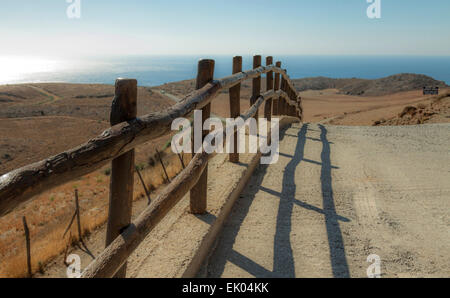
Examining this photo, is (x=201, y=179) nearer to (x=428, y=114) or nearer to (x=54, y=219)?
(x=54, y=219)

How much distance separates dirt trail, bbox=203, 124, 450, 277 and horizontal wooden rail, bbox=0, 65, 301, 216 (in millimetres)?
1300

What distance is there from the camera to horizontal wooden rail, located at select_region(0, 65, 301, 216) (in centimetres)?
111

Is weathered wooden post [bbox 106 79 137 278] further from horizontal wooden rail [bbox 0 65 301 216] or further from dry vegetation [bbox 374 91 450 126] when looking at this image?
dry vegetation [bbox 374 91 450 126]

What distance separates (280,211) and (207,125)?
128 centimetres

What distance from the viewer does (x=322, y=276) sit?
2.45 m

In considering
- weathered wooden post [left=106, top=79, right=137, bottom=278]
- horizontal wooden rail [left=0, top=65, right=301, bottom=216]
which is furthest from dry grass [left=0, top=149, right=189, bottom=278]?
horizontal wooden rail [left=0, top=65, right=301, bottom=216]

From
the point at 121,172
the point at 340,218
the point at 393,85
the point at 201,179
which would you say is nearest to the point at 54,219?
the point at 201,179

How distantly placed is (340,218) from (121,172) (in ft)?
7.99

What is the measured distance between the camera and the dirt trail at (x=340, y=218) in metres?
2.60

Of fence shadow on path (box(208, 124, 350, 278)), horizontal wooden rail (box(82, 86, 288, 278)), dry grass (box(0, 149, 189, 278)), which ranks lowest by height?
dry grass (box(0, 149, 189, 278))

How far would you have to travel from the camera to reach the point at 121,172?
5.92 ft

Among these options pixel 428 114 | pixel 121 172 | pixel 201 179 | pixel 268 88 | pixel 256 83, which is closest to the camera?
pixel 121 172
